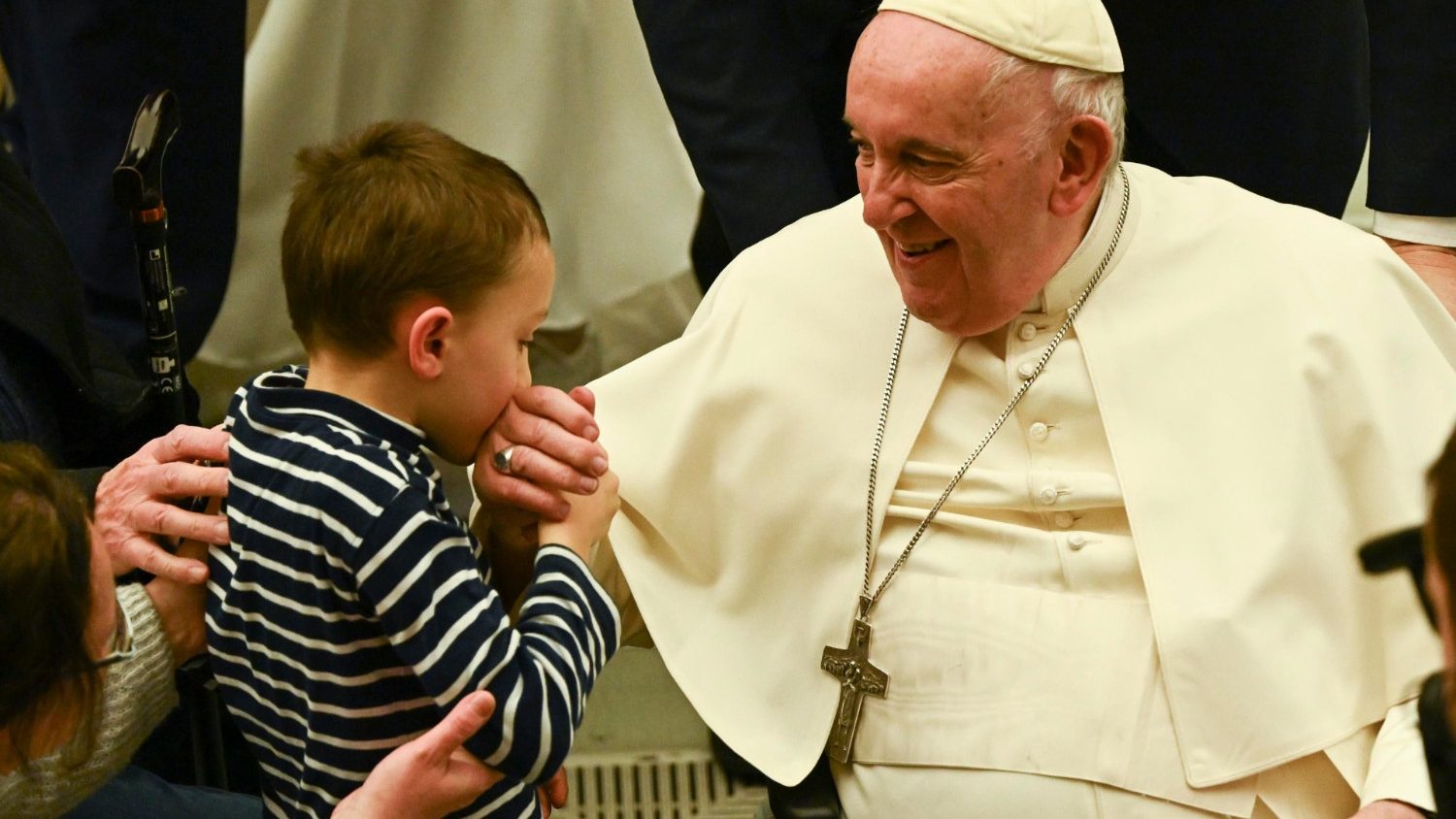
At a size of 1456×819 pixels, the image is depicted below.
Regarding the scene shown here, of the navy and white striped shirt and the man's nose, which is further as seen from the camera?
the man's nose

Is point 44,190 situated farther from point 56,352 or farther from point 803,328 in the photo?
point 803,328

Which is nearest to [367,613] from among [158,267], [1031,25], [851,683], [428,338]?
[428,338]

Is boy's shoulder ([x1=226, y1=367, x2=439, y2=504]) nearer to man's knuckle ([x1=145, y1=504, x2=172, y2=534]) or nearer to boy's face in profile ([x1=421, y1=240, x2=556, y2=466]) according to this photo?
boy's face in profile ([x1=421, y1=240, x2=556, y2=466])

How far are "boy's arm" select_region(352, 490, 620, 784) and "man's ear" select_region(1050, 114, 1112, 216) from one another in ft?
3.57

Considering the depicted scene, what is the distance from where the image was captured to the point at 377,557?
6.76 feet

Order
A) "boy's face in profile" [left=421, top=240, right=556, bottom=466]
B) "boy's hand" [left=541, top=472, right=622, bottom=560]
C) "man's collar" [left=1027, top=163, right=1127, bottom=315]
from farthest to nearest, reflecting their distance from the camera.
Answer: "man's collar" [left=1027, top=163, right=1127, bottom=315] → "boy's hand" [left=541, top=472, right=622, bottom=560] → "boy's face in profile" [left=421, top=240, right=556, bottom=466]

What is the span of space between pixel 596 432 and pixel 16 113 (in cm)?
380

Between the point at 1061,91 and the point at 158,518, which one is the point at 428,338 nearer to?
the point at 158,518

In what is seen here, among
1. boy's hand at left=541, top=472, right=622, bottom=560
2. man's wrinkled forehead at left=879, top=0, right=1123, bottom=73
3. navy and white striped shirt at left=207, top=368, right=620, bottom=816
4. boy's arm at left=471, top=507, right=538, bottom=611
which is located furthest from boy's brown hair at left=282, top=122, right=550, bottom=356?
man's wrinkled forehead at left=879, top=0, right=1123, bottom=73

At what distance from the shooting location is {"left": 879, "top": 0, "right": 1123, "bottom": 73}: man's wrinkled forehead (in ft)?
8.68

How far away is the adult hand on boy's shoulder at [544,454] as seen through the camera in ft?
7.90

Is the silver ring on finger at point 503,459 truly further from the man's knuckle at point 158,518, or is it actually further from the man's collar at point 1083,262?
the man's collar at point 1083,262

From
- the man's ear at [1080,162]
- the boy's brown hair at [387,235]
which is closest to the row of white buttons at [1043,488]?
the man's ear at [1080,162]

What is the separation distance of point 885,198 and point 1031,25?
33cm
